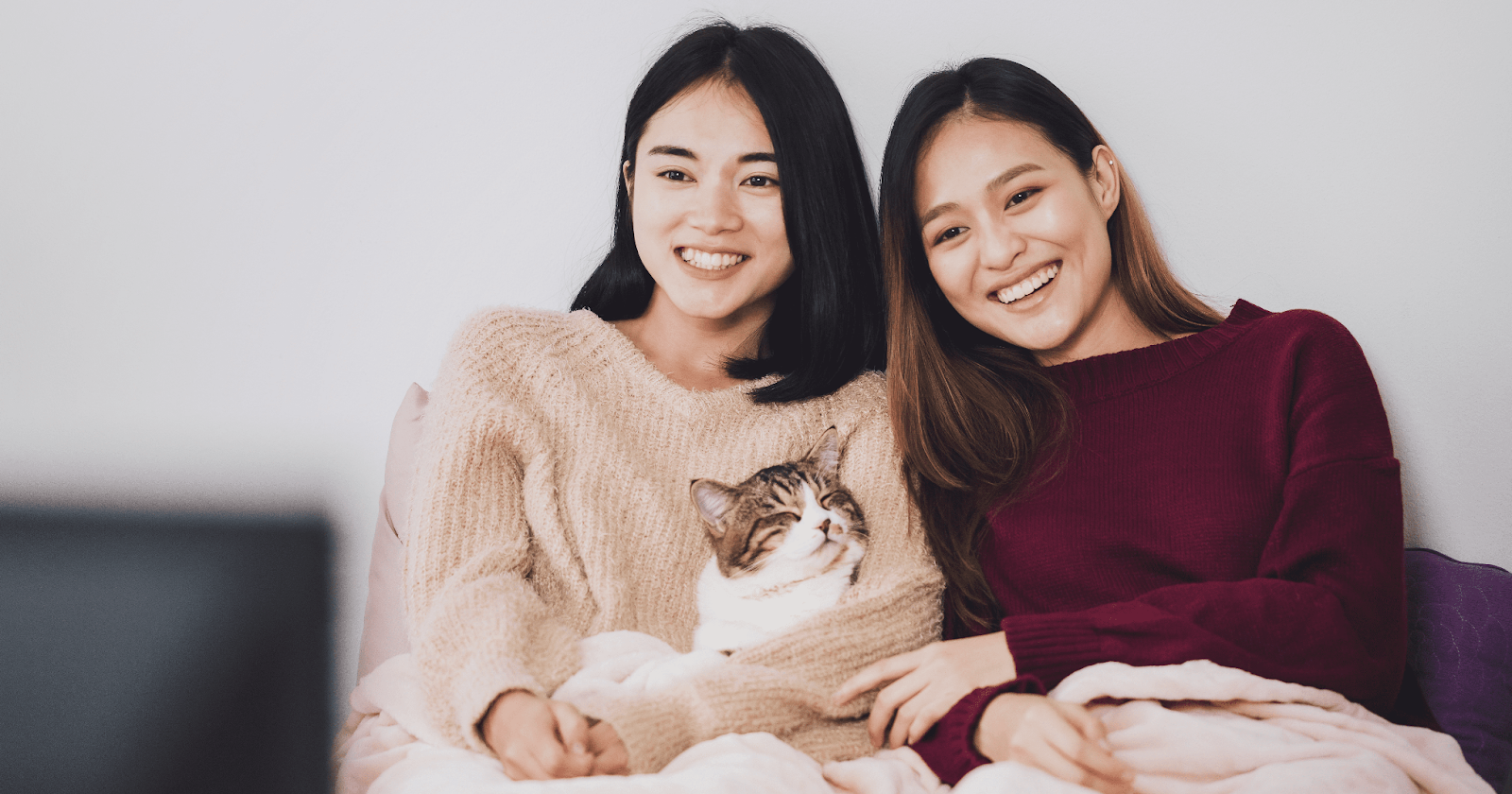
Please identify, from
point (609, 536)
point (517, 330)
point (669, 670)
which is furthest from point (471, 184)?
point (669, 670)

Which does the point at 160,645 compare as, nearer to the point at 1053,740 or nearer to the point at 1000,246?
the point at 1053,740

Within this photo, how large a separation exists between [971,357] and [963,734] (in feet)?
1.98

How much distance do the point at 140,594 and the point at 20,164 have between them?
1150mm

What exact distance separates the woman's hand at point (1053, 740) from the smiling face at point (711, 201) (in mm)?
659

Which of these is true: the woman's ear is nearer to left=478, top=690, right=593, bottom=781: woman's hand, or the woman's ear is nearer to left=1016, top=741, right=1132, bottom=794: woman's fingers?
left=1016, top=741, right=1132, bottom=794: woman's fingers

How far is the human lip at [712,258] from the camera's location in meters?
1.28

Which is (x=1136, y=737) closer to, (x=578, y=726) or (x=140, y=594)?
(x=578, y=726)

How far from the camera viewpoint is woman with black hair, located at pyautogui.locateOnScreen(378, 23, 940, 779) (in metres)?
0.99

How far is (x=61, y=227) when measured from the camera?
4.30 feet

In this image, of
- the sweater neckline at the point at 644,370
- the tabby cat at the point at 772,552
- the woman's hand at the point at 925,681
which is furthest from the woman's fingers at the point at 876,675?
the sweater neckline at the point at 644,370

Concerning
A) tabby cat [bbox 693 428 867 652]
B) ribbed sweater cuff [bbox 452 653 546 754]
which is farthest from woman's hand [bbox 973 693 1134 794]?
ribbed sweater cuff [bbox 452 653 546 754]

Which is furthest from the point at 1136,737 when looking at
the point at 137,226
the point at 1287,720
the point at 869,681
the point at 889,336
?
the point at 137,226

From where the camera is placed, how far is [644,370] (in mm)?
1294

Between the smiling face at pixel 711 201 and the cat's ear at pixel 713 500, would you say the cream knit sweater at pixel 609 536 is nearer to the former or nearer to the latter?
the cat's ear at pixel 713 500
